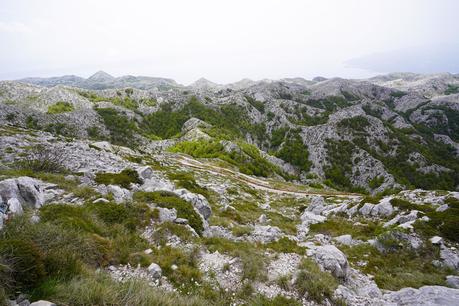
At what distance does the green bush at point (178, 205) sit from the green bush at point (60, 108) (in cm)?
19033

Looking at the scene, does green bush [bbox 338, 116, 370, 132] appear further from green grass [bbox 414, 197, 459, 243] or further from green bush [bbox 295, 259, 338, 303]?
green bush [bbox 295, 259, 338, 303]

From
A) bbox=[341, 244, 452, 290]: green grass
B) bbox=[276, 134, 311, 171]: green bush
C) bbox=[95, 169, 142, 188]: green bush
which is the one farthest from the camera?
bbox=[276, 134, 311, 171]: green bush

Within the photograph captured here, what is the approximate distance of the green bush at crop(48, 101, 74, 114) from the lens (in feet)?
552

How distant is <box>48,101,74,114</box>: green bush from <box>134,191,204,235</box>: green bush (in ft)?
624

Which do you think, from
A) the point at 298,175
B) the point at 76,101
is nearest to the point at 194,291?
the point at 298,175

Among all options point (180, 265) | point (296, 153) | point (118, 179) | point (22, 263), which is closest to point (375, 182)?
point (296, 153)

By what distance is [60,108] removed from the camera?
172500 millimetres

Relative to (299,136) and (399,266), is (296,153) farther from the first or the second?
(399,266)

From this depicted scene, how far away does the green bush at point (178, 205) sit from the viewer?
13.6 m

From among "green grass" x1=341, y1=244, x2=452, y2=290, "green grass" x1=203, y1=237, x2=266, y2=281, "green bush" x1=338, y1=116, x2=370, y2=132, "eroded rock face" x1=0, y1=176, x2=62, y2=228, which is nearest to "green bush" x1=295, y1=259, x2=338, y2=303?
"green grass" x1=203, y1=237, x2=266, y2=281

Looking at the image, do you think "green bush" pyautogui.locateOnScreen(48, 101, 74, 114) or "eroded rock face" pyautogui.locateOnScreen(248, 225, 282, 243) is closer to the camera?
"eroded rock face" pyautogui.locateOnScreen(248, 225, 282, 243)

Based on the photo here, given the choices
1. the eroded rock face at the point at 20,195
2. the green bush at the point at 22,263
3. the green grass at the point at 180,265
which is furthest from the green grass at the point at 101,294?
the eroded rock face at the point at 20,195

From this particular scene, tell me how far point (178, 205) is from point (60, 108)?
660 feet

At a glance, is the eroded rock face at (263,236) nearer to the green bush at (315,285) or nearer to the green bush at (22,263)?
the green bush at (315,285)
